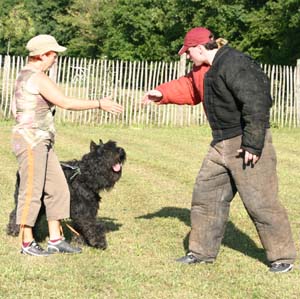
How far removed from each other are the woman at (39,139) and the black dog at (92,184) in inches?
9.3

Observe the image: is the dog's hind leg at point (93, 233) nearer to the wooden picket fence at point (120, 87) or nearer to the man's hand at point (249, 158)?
the man's hand at point (249, 158)

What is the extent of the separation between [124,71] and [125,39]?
3417 centimetres

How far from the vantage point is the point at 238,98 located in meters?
5.75

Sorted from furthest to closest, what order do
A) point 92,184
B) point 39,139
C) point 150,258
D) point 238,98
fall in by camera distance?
point 92,184 < point 150,258 < point 39,139 < point 238,98

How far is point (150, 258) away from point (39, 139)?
5.00ft

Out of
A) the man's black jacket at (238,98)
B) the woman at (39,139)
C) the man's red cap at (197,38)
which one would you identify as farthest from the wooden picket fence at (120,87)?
the man's black jacket at (238,98)

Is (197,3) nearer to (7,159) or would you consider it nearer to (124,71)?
(124,71)

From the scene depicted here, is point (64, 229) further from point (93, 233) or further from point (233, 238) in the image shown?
point (233, 238)

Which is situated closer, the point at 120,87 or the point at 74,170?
the point at 74,170

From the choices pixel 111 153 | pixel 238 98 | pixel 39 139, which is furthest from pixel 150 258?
pixel 238 98

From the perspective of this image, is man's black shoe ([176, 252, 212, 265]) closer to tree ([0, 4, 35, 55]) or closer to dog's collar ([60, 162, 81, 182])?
dog's collar ([60, 162, 81, 182])

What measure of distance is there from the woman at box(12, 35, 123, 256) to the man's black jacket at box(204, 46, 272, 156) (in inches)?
34.4

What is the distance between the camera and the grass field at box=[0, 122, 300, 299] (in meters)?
5.46

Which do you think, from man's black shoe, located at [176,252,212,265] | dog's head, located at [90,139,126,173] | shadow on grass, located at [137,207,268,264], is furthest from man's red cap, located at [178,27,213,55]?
shadow on grass, located at [137,207,268,264]
